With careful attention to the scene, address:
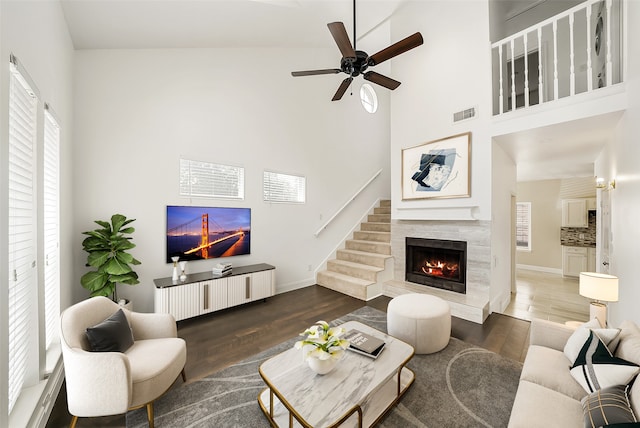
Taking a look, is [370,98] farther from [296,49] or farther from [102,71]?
[102,71]

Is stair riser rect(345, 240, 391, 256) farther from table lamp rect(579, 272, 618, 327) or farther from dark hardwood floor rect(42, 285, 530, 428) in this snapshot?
table lamp rect(579, 272, 618, 327)

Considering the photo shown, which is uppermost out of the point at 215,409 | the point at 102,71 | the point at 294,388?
the point at 102,71

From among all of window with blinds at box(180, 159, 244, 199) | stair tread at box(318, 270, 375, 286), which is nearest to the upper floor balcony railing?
stair tread at box(318, 270, 375, 286)

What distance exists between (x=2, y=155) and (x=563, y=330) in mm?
3897

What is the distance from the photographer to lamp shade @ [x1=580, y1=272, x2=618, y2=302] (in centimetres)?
225

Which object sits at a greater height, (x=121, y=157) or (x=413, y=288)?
(x=121, y=157)

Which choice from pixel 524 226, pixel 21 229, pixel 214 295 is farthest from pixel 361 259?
pixel 524 226

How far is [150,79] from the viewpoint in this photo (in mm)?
3414

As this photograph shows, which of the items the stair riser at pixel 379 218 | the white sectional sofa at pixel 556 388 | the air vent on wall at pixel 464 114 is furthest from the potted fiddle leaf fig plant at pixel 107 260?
the stair riser at pixel 379 218

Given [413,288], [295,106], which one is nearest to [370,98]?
[295,106]

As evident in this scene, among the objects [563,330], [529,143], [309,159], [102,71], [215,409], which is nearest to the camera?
[215,409]

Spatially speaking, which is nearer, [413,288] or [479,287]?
[479,287]

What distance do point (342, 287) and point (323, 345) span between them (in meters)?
3.03

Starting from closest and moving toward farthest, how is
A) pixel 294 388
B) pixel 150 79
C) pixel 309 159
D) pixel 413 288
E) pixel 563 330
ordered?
pixel 294 388, pixel 563 330, pixel 150 79, pixel 413 288, pixel 309 159
